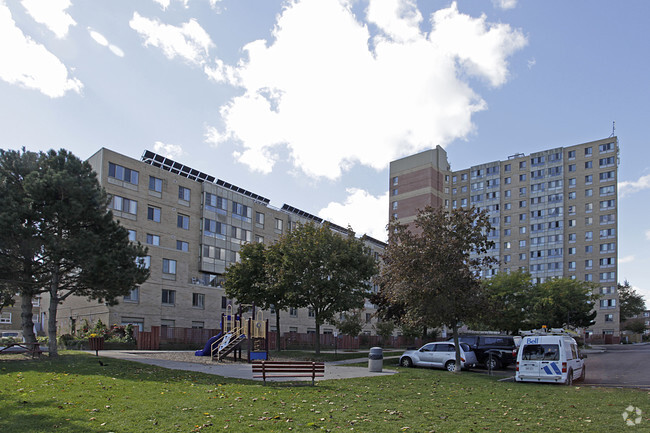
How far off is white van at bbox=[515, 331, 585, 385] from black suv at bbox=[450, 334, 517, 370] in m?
7.69

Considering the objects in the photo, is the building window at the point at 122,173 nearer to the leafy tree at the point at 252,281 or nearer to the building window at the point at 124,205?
the building window at the point at 124,205

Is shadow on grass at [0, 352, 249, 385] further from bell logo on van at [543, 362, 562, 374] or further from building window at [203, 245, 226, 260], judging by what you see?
building window at [203, 245, 226, 260]

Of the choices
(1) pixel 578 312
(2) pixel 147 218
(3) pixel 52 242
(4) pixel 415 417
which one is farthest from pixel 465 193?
(4) pixel 415 417

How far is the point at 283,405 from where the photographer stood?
1117 cm

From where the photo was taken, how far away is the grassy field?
29.3 feet

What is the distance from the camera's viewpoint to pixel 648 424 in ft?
32.6

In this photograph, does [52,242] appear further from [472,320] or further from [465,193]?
[465,193]

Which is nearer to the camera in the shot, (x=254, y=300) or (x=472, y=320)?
(x=472, y=320)

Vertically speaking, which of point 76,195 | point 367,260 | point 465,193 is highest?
point 465,193

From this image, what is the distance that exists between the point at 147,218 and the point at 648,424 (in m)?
43.3

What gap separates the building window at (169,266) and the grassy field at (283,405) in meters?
30.1

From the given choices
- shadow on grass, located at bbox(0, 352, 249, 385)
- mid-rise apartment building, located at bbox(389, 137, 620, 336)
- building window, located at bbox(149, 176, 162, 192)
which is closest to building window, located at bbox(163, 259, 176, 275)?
building window, located at bbox(149, 176, 162, 192)

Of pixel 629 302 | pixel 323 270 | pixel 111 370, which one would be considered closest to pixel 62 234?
pixel 111 370

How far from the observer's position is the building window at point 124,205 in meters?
43.7
